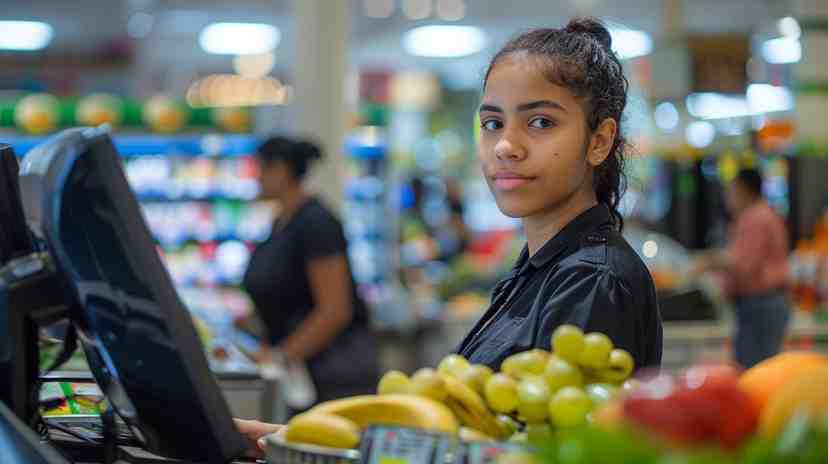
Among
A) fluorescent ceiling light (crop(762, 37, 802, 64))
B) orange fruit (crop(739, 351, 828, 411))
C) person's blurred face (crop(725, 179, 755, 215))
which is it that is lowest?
person's blurred face (crop(725, 179, 755, 215))

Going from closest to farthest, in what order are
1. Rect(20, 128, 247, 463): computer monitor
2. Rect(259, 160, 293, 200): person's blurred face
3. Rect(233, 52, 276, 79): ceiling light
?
1. Rect(20, 128, 247, 463): computer monitor
2. Rect(259, 160, 293, 200): person's blurred face
3. Rect(233, 52, 276, 79): ceiling light

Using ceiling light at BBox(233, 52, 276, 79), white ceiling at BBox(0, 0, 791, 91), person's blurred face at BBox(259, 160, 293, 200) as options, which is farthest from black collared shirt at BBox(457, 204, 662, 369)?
ceiling light at BBox(233, 52, 276, 79)

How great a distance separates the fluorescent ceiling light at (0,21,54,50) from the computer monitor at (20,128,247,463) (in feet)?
60.8

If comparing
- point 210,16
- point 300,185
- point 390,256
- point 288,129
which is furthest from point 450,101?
point 300,185

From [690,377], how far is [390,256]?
1068 cm

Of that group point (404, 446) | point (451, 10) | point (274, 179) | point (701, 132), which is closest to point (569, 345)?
point (404, 446)

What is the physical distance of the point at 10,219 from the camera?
1718 millimetres

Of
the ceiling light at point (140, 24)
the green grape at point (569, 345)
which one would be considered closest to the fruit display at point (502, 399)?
the green grape at point (569, 345)

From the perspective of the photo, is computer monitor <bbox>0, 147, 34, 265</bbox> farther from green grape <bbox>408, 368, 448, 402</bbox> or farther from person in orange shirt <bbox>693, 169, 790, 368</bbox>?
person in orange shirt <bbox>693, 169, 790, 368</bbox>

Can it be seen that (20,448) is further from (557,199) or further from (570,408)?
(557,199)

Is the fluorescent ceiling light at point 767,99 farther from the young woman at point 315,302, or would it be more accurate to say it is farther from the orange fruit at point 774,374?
the orange fruit at point 774,374

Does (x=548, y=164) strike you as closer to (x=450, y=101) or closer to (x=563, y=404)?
(x=563, y=404)

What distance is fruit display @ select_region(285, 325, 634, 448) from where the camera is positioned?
1273 mm

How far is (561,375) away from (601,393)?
5 cm
